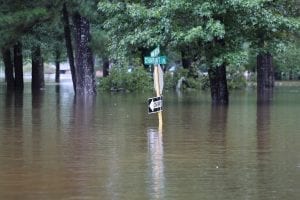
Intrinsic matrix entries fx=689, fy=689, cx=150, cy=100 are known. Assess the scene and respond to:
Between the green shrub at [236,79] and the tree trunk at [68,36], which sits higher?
the tree trunk at [68,36]

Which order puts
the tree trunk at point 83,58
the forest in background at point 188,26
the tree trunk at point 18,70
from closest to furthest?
the forest in background at point 188,26, the tree trunk at point 83,58, the tree trunk at point 18,70

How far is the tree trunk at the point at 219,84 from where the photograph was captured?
26.1 m

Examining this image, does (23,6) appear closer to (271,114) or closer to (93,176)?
(271,114)

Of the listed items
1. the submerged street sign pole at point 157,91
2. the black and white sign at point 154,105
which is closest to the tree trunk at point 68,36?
the submerged street sign pole at point 157,91

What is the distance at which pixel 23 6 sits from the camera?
3459 centimetres

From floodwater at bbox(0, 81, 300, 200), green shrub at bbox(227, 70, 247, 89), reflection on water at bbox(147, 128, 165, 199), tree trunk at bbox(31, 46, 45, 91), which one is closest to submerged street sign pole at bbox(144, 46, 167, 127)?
floodwater at bbox(0, 81, 300, 200)

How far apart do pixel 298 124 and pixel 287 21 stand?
25.1 feet

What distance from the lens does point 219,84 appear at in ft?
86.9

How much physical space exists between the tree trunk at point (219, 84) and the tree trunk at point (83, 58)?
9840 mm

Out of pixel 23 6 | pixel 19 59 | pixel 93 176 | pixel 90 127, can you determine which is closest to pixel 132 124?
pixel 90 127

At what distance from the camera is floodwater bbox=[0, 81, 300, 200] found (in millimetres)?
8648

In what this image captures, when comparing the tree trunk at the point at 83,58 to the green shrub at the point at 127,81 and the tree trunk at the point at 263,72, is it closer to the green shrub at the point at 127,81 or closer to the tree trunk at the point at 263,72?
the green shrub at the point at 127,81

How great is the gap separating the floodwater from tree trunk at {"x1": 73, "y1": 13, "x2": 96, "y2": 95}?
50.7 ft

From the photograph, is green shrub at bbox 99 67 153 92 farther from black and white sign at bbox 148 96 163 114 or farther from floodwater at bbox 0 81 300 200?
black and white sign at bbox 148 96 163 114
